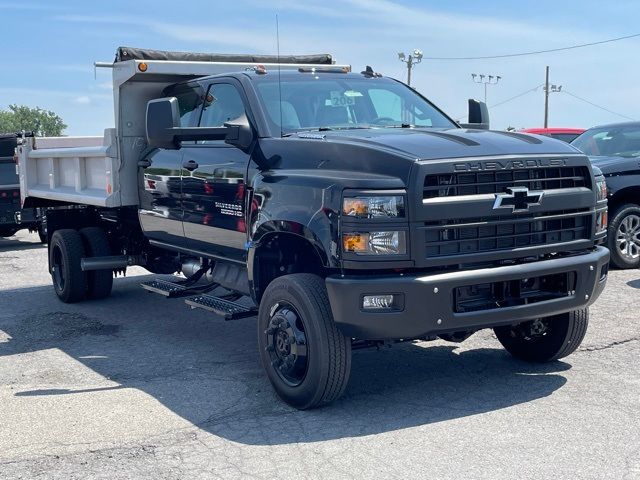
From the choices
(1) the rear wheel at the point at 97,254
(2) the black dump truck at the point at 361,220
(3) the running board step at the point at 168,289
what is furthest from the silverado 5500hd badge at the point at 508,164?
(1) the rear wheel at the point at 97,254

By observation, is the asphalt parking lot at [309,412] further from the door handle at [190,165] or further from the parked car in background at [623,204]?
the parked car in background at [623,204]

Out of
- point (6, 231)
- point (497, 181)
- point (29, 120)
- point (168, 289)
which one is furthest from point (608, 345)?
point (29, 120)

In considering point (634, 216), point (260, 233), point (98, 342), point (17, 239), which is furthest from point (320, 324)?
point (17, 239)

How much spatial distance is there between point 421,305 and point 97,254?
534 cm

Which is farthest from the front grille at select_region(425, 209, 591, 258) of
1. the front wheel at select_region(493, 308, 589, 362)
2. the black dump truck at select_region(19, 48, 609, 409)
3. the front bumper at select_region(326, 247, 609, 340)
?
the front wheel at select_region(493, 308, 589, 362)

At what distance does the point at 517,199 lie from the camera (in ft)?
17.7

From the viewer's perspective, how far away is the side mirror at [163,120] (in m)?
6.32

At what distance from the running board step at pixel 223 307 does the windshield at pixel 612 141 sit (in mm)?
6265

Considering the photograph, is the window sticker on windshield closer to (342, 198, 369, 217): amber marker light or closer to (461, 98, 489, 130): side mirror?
(461, 98, 489, 130): side mirror

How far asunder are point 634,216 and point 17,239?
1175 cm

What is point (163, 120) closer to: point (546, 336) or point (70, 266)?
point (546, 336)

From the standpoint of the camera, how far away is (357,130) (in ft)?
20.6

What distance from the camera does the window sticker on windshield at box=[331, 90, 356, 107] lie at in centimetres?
675

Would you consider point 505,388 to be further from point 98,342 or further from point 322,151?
point 98,342
